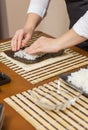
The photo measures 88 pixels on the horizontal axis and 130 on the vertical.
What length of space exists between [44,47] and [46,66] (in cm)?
11

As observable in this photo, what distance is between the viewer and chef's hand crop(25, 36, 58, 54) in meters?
1.04

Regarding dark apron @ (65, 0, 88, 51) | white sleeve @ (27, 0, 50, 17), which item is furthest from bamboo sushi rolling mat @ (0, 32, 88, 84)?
white sleeve @ (27, 0, 50, 17)

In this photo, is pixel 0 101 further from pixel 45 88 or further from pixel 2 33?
pixel 2 33

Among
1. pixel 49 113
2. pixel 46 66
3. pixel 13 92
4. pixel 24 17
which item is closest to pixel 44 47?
pixel 46 66

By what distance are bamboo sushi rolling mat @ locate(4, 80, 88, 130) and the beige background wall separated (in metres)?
1.19

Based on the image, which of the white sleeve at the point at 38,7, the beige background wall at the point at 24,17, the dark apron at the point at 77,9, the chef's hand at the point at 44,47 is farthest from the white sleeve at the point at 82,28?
the beige background wall at the point at 24,17

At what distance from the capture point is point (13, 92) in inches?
32.1

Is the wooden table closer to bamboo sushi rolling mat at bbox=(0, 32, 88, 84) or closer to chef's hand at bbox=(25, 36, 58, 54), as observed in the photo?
bamboo sushi rolling mat at bbox=(0, 32, 88, 84)

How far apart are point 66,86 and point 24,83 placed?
0.13 meters

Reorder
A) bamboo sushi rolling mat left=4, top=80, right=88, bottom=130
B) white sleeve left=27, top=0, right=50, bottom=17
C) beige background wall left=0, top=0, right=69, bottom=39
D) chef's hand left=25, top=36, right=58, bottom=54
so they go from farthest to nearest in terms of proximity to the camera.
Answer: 1. beige background wall left=0, top=0, right=69, bottom=39
2. white sleeve left=27, top=0, right=50, bottom=17
3. chef's hand left=25, top=36, right=58, bottom=54
4. bamboo sushi rolling mat left=4, top=80, right=88, bottom=130

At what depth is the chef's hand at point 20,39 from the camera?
3.72ft

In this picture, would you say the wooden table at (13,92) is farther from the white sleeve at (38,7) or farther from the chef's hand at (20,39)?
the white sleeve at (38,7)

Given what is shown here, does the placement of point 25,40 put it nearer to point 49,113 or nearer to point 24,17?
point 49,113

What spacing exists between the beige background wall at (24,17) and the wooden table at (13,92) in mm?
867
